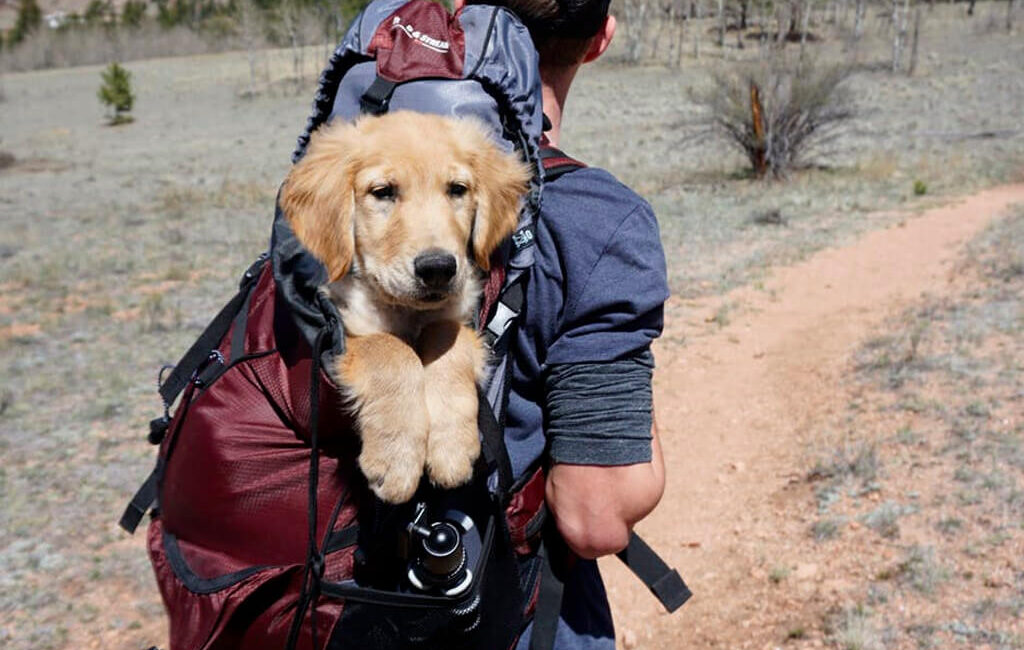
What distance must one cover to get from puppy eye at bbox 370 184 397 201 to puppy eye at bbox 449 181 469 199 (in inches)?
4.9

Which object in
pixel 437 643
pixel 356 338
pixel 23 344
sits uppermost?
pixel 356 338

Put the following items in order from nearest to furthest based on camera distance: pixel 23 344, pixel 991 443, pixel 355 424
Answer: pixel 355 424, pixel 991 443, pixel 23 344

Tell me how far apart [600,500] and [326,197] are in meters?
0.84

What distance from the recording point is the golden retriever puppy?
5.61 feet

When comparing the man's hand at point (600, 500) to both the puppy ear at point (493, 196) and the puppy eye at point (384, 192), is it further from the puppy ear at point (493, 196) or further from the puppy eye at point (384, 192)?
the puppy eye at point (384, 192)

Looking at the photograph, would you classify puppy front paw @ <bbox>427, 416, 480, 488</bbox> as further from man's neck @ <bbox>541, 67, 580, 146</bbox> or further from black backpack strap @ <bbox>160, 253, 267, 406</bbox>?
man's neck @ <bbox>541, 67, 580, 146</bbox>

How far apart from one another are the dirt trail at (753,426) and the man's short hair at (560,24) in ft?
11.0

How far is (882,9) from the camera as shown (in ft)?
201

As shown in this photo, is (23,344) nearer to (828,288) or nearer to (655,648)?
(655,648)

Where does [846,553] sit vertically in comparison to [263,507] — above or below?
below

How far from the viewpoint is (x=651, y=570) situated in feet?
7.18

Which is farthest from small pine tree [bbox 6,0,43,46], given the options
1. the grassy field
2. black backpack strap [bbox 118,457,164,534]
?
black backpack strap [bbox 118,457,164,534]

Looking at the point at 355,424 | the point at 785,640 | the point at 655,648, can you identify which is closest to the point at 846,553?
the point at 785,640

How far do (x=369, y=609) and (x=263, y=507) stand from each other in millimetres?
261
